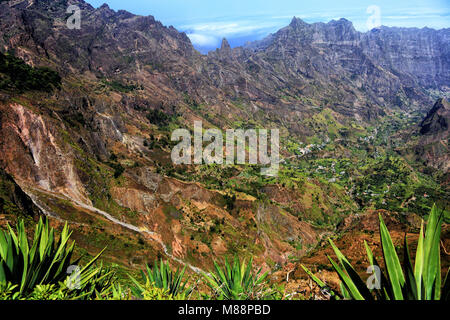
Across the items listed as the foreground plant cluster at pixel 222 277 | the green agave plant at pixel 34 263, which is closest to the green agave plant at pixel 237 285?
the foreground plant cluster at pixel 222 277

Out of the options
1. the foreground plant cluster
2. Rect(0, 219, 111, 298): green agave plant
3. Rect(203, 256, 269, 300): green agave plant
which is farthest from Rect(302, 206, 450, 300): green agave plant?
Rect(0, 219, 111, 298): green agave plant

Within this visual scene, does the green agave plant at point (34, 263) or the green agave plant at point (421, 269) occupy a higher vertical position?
the green agave plant at point (421, 269)

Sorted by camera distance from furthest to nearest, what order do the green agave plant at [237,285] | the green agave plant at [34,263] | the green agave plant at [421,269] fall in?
the green agave plant at [237,285] < the green agave plant at [34,263] < the green agave plant at [421,269]

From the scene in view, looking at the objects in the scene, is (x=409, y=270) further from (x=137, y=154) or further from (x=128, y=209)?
(x=137, y=154)

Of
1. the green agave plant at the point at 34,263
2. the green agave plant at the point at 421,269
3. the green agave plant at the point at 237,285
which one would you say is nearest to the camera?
the green agave plant at the point at 421,269

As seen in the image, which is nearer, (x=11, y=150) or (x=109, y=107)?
(x=11, y=150)

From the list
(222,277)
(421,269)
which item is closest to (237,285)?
(222,277)

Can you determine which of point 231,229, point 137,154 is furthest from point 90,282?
point 137,154

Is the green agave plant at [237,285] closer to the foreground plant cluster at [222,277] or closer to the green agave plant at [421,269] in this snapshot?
the foreground plant cluster at [222,277]

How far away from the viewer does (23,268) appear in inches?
230

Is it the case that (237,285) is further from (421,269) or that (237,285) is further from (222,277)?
(421,269)

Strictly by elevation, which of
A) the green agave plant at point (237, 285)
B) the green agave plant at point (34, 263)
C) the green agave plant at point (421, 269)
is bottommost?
the green agave plant at point (237, 285)

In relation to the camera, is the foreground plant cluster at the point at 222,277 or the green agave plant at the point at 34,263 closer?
the foreground plant cluster at the point at 222,277
